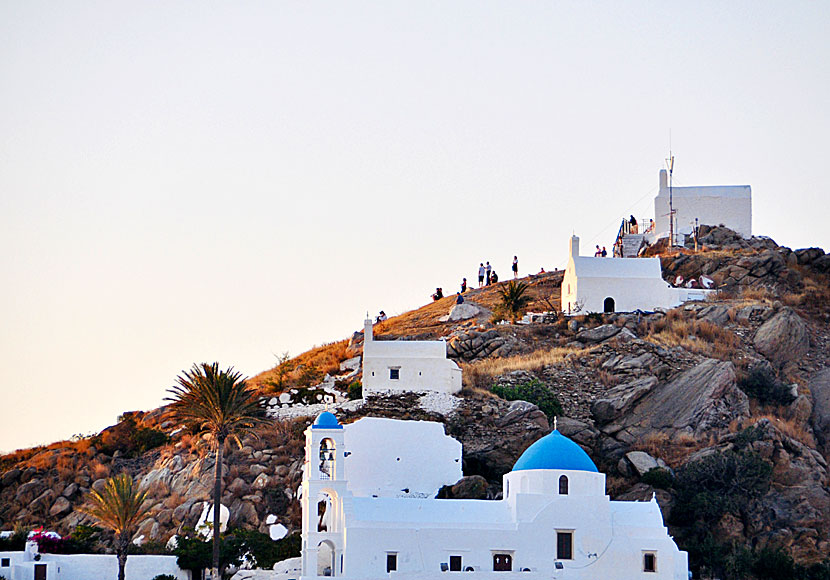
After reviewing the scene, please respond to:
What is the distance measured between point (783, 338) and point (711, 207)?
18.4 m

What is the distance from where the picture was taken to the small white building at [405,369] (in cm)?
6334

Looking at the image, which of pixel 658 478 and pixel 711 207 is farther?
pixel 711 207

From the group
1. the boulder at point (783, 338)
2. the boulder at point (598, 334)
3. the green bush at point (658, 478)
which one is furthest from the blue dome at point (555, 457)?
the boulder at point (783, 338)

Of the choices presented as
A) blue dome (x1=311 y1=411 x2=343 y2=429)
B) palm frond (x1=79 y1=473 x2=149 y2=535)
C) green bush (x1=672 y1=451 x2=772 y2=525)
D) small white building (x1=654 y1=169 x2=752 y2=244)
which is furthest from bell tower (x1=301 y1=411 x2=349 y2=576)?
small white building (x1=654 y1=169 x2=752 y2=244)

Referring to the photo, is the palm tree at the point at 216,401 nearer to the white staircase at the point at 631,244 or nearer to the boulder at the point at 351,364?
the boulder at the point at 351,364

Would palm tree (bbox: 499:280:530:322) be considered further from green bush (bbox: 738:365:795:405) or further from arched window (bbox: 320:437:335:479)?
arched window (bbox: 320:437:335:479)

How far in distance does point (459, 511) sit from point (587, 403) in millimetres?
16929

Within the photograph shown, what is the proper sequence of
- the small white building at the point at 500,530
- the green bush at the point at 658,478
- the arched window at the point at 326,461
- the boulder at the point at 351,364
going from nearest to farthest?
the small white building at the point at 500,530 → the arched window at the point at 326,461 → the green bush at the point at 658,478 → the boulder at the point at 351,364

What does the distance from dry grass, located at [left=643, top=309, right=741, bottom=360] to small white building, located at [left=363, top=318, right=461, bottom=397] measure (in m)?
13.5

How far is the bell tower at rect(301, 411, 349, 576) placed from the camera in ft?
158

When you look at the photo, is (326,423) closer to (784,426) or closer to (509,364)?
(509,364)

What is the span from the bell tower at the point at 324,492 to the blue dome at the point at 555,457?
758 centimetres

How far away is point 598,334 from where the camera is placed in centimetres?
7100

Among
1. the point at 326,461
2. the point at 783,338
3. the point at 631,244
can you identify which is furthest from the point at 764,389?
the point at 326,461
